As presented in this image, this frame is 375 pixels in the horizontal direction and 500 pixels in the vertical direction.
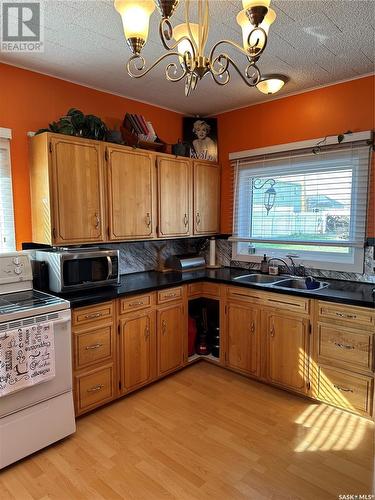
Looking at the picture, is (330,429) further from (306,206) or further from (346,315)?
(306,206)

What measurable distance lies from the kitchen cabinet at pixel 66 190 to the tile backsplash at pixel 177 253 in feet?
2.00

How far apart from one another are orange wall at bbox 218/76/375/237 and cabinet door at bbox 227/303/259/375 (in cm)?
109

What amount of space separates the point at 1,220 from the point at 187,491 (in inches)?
86.3

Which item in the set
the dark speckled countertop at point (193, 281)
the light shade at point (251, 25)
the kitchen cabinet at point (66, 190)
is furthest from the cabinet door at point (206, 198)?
the light shade at point (251, 25)

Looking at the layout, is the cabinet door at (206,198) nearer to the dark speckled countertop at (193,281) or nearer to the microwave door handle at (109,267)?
the dark speckled countertop at (193,281)

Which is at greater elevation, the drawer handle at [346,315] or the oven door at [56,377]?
the drawer handle at [346,315]

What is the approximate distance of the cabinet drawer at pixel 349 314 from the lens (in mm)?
2340

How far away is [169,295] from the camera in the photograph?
2.99 meters

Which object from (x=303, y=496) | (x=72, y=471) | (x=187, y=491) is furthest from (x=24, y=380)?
(x=303, y=496)

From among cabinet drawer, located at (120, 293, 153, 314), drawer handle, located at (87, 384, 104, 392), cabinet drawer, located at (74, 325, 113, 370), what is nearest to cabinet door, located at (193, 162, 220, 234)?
cabinet drawer, located at (120, 293, 153, 314)

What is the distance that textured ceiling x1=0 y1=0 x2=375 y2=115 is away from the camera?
1877 millimetres

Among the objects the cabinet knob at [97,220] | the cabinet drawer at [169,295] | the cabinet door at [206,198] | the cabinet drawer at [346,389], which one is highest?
the cabinet door at [206,198]

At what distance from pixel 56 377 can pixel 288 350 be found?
1.78 meters

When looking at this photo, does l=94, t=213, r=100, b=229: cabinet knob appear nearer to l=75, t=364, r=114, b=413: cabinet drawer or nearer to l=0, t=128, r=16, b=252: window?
l=0, t=128, r=16, b=252: window
